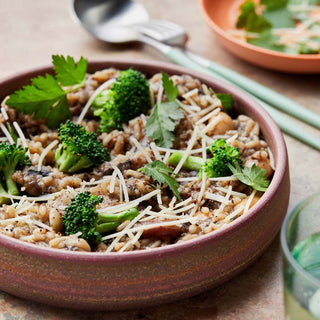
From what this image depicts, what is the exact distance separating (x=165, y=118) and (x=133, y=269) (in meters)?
1.09

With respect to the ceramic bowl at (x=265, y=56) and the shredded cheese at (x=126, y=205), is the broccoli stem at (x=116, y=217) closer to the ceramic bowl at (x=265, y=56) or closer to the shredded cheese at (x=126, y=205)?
the shredded cheese at (x=126, y=205)

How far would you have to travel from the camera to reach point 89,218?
2914 mm

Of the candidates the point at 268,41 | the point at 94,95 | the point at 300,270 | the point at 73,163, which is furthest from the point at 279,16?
the point at 300,270

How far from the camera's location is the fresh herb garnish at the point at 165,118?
11.4ft

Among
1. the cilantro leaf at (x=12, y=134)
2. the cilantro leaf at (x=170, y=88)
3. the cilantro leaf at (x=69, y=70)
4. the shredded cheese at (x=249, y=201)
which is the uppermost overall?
the cilantro leaf at (x=69, y=70)

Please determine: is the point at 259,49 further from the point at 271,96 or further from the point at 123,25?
the point at 123,25

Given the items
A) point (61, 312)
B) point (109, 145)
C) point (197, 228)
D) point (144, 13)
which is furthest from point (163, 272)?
point (144, 13)

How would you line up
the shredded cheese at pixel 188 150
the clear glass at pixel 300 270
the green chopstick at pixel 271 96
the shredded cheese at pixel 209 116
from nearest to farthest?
the clear glass at pixel 300 270 → the shredded cheese at pixel 188 150 → the shredded cheese at pixel 209 116 → the green chopstick at pixel 271 96

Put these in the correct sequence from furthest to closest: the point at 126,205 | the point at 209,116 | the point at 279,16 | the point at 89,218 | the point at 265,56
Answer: the point at 279,16 → the point at 265,56 → the point at 209,116 → the point at 126,205 → the point at 89,218

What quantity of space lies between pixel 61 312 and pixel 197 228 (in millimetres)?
733

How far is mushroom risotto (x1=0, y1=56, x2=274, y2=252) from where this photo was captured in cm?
295

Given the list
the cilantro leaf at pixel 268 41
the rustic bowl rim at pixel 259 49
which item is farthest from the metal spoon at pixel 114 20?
the cilantro leaf at pixel 268 41

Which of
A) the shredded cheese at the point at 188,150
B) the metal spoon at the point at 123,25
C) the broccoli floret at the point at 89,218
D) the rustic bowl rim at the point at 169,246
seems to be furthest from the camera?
the metal spoon at the point at 123,25

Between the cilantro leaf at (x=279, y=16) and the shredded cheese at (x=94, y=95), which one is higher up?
the shredded cheese at (x=94, y=95)
